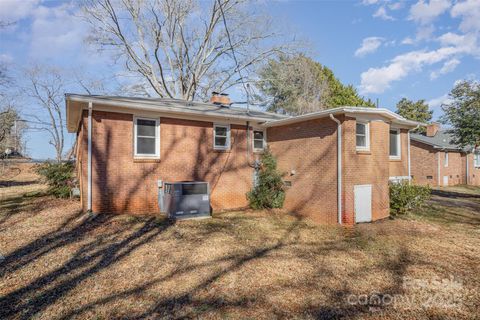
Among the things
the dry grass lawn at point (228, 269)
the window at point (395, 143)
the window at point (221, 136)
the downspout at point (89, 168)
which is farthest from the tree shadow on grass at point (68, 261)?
the window at point (395, 143)

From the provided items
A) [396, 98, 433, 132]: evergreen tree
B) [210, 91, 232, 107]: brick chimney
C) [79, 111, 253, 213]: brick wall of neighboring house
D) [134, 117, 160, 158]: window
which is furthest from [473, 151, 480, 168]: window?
[134, 117, 160, 158]: window

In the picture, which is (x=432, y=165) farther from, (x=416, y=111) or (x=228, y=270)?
(x=228, y=270)

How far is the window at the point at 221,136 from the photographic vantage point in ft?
37.0

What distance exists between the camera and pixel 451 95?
51.4 feet

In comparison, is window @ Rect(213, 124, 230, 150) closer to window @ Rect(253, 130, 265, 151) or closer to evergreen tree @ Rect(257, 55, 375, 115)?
window @ Rect(253, 130, 265, 151)

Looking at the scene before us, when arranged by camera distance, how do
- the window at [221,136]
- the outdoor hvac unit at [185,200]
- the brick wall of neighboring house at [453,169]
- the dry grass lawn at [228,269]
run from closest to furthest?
the dry grass lawn at [228,269], the outdoor hvac unit at [185,200], the window at [221,136], the brick wall of neighboring house at [453,169]

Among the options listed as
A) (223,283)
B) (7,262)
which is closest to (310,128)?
(223,283)

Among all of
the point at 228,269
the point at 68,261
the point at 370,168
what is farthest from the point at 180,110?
the point at 370,168

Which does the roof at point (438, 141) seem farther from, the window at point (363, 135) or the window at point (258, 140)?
the window at point (258, 140)

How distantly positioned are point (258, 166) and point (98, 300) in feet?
28.5

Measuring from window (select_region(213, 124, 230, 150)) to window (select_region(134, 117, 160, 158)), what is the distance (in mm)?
2304

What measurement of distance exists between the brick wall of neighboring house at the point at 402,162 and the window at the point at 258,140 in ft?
18.6

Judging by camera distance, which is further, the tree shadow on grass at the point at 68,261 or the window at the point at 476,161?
the window at the point at 476,161

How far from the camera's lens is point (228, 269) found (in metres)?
5.40
